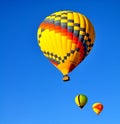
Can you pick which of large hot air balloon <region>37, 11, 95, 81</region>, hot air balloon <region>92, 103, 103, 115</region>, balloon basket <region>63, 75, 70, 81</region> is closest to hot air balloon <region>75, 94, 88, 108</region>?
hot air balloon <region>92, 103, 103, 115</region>

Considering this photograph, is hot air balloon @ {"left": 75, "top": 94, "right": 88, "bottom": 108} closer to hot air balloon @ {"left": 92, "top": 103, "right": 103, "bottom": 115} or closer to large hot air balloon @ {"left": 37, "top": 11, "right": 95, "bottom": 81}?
hot air balloon @ {"left": 92, "top": 103, "right": 103, "bottom": 115}

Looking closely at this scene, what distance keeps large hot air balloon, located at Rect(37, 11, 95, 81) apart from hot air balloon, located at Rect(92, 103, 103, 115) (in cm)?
915

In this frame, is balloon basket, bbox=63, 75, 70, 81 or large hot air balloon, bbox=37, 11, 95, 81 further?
large hot air balloon, bbox=37, 11, 95, 81

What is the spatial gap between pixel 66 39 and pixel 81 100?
869 centimetres

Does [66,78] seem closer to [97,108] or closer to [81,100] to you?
[81,100]

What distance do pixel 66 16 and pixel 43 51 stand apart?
403 cm

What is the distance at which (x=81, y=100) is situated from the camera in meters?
67.9

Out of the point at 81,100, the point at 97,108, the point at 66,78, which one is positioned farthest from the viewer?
the point at 97,108

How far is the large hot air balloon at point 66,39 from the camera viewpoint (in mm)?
61781

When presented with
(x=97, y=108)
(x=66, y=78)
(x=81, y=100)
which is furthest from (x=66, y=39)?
(x=97, y=108)

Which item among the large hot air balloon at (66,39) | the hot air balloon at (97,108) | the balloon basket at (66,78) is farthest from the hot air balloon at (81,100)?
the balloon basket at (66,78)


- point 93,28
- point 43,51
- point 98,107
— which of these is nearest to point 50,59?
point 43,51

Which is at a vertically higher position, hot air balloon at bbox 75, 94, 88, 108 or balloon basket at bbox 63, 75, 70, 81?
hot air balloon at bbox 75, 94, 88, 108

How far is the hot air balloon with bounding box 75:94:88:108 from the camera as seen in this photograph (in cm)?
6756
